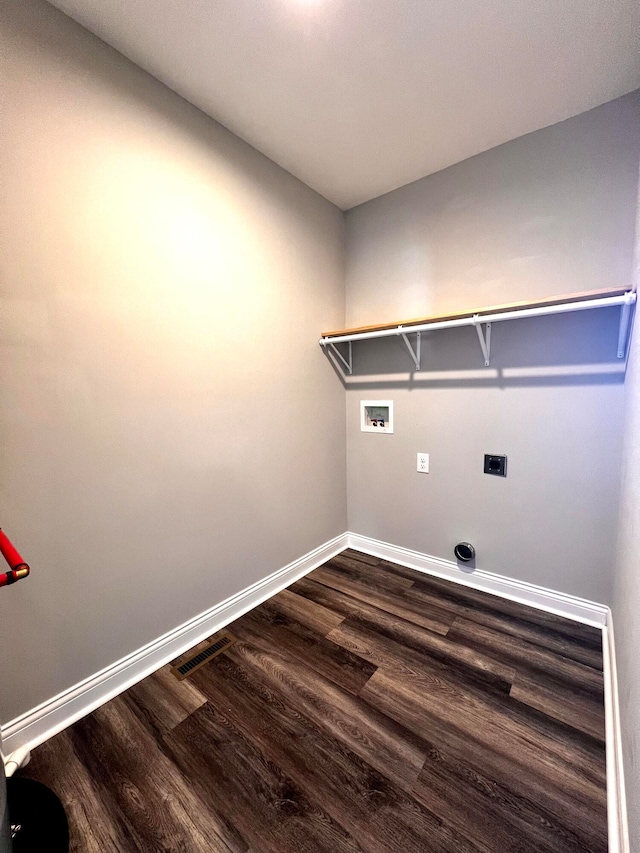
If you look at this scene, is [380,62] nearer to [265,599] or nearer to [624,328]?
[624,328]

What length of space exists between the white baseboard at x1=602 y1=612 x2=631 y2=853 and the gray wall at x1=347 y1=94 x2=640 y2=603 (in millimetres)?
422

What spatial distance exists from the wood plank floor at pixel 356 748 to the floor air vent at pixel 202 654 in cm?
4

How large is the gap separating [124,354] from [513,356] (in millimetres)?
1834

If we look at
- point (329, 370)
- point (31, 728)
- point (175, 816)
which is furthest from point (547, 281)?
point (31, 728)

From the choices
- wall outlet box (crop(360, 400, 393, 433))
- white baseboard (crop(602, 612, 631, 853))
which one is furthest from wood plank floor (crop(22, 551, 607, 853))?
wall outlet box (crop(360, 400, 393, 433))

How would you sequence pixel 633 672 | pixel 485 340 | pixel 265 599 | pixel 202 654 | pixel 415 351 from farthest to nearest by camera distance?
1. pixel 415 351
2. pixel 265 599
3. pixel 485 340
4. pixel 202 654
5. pixel 633 672

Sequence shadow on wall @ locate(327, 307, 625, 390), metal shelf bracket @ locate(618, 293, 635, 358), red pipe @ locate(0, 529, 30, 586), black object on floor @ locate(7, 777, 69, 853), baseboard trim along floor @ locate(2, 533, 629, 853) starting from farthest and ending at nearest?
shadow on wall @ locate(327, 307, 625, 390) < metal shelf bracket @ locate(618, 293, 635, 358) < baseboard trim along floor @ locate(2, 533, 629, 853) < black object on floor @ locate(7, 777, 69, 853) < red pipe @ locate(0, 529, 30, 586)

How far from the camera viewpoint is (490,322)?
5.64 ft

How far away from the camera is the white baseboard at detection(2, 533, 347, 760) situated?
1152 millimetres

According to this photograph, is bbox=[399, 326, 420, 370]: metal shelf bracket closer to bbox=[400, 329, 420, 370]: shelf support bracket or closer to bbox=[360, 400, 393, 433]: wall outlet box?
bbox=[400, 329, 420, 370]: shelf support bracket

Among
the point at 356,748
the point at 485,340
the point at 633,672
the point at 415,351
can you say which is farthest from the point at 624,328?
the point at 356,748

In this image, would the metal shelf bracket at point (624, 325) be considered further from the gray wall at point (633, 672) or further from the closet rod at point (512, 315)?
the gray wall at point (633, 672)

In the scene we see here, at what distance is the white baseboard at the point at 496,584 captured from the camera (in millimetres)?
1688

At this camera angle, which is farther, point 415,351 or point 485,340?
point 415,351
